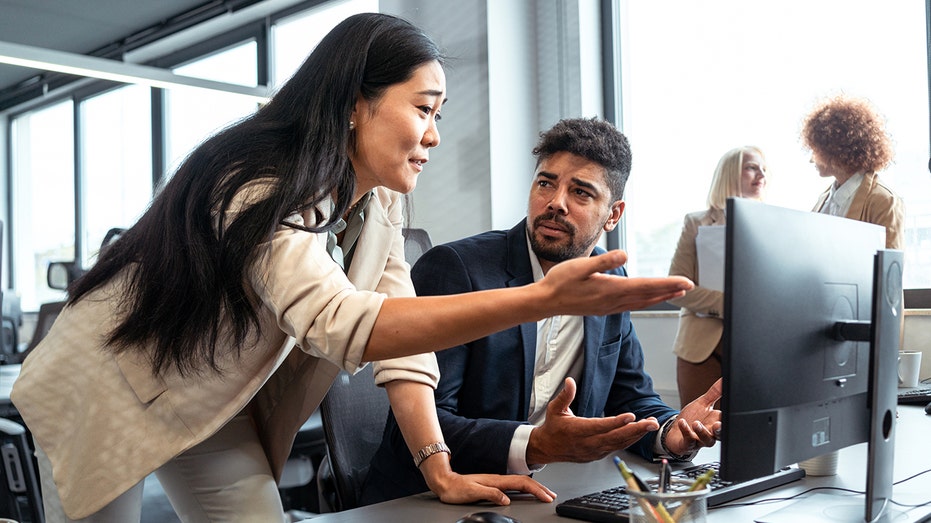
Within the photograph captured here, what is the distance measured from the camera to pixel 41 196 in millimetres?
7898

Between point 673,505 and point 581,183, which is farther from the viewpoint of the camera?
point 581,183

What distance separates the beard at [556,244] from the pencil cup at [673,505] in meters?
0.93

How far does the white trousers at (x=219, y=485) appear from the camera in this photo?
1245 mm

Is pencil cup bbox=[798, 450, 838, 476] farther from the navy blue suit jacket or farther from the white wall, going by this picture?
the white wall

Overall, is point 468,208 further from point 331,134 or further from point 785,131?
point 331,134

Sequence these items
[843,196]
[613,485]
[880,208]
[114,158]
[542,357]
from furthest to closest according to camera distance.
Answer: [114,158] → [843,196] → [880,208] → [542,357] → [613,485]

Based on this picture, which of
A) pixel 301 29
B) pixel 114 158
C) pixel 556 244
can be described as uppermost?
pixel 301 29

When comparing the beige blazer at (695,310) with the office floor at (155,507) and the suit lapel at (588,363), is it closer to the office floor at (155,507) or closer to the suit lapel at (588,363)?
the suit lapel at (588,363)

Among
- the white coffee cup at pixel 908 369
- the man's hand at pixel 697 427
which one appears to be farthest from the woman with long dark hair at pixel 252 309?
the white coffee cup at pixel 908 369

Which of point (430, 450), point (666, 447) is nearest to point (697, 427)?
point (666, 447)

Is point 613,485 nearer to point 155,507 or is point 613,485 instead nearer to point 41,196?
point 155,507

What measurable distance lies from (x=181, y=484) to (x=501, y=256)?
0.75 meters

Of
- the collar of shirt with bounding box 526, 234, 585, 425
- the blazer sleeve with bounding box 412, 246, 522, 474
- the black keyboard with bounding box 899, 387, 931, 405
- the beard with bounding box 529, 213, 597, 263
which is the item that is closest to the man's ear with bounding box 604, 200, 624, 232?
the beard with bounding box 529, 213, 597, 263

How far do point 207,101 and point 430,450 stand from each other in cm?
546
